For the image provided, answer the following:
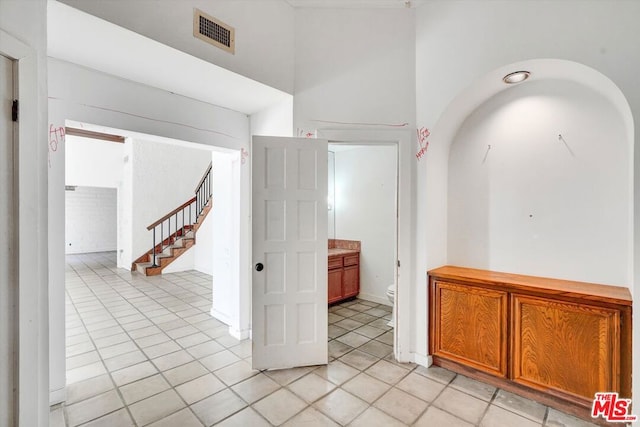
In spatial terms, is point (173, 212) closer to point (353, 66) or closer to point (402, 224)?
point (353, 66)

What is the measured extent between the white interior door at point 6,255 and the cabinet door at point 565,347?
315 cm

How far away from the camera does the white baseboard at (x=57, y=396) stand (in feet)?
7.13

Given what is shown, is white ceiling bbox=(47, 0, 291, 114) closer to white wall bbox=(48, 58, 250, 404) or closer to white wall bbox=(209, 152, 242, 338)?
white wall bbox=(48, 58, 250, 404)

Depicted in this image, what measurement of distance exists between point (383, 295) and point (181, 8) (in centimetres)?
426

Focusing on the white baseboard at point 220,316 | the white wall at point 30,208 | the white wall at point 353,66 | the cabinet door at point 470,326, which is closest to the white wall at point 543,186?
the cabinet door at point 470,326

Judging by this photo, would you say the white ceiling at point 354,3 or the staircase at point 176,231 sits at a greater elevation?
the white ceiling at point 354,3

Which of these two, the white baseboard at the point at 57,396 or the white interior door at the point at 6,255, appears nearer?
the white interior door at the point at 6,255

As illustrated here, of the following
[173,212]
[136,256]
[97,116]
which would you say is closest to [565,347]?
[97,116]

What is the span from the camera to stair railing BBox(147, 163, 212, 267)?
286 inches

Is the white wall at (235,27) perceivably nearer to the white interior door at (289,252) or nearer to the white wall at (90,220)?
the white interior door at (289,252)

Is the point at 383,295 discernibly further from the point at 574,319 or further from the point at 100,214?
the point at 100,214

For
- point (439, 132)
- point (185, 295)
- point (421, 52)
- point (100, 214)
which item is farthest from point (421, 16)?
point (100, 214)

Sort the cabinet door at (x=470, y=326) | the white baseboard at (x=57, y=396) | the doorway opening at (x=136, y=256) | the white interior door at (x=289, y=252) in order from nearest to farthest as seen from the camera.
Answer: the white baseboard at (x=57, y=396) → the cabinet door at (x=470, y=326) → the white interior door at (x=289, y=252) → the doorway opening at (x=136, y=256)

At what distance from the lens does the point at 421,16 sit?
2787mm
